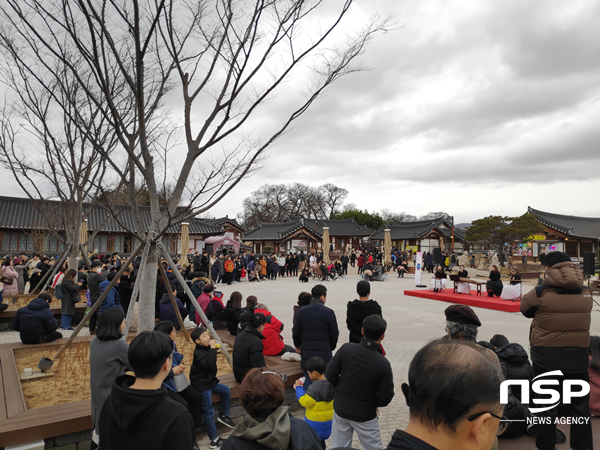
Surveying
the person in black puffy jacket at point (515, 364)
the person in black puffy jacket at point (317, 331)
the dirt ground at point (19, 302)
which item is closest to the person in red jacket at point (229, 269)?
the dirt ground at point (19, 302)

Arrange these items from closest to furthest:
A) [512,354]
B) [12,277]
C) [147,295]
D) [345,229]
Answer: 1. [512,354]
2. [147,295]
3. [12,277]
4. [345,229]

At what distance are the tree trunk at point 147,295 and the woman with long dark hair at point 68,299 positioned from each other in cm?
465

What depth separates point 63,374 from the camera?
17.5 feet

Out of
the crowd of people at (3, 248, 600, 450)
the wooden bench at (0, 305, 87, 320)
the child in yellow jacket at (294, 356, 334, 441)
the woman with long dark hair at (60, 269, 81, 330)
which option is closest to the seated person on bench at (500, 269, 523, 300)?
the crowd of people at (3, 248, 600, 450)

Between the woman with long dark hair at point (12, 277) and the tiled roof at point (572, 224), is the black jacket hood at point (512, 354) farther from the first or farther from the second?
the tiled roof at point (572, 224)

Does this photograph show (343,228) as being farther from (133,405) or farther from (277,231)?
(133,405)

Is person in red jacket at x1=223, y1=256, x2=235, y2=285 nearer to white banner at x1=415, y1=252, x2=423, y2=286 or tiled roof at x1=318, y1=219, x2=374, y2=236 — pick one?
white banner at x1=415, y1=252, x2=423, y2=286

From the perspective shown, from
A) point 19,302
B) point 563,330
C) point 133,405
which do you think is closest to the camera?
point 133,405

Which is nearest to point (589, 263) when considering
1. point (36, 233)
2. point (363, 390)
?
point (363, 390)

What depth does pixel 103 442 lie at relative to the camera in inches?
80.6

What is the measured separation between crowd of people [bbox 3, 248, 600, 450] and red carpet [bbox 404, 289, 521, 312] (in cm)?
889

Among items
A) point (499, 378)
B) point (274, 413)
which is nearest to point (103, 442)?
point (274, 413)

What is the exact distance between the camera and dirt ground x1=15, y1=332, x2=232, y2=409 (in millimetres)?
4578

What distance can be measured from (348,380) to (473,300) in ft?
40.6
